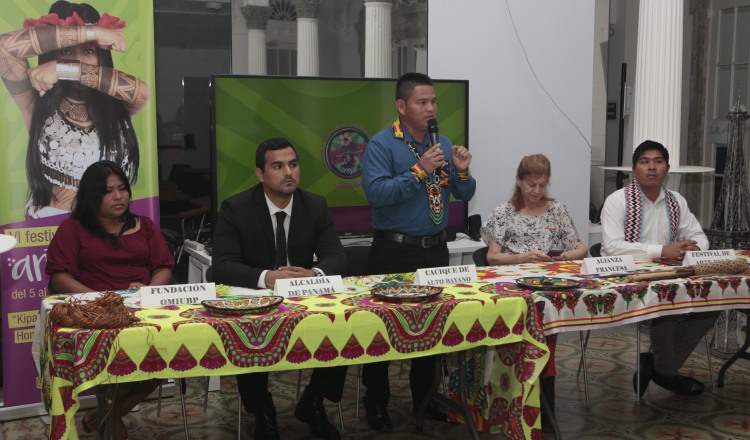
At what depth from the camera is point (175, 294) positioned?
113 inches

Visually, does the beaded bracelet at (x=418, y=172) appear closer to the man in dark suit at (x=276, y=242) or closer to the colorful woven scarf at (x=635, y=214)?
the man in dark suit at (x=276, y=242)

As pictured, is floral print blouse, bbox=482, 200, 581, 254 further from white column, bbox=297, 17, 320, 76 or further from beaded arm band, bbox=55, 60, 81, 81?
beaded arm band, bbox=55, 60, 81, 81

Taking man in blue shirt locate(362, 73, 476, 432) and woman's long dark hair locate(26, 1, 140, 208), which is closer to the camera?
man in blue shirt locate(362, 73, 476, 432)

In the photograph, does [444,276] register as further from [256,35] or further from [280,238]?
[256,35]

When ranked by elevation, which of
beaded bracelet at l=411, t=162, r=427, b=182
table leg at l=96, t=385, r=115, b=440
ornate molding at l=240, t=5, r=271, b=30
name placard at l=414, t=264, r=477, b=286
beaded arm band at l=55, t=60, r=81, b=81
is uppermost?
ornate molding at l=240, t=5, r=271, b=30

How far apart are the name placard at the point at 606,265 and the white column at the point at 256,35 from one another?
216 centimetres

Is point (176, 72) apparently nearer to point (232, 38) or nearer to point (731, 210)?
point (232, 38)

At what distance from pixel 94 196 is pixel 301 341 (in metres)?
1.41

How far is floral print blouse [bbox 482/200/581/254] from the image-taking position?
4051mm

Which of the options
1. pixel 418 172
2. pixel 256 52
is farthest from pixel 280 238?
pixel 256 52

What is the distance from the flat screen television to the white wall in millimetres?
203

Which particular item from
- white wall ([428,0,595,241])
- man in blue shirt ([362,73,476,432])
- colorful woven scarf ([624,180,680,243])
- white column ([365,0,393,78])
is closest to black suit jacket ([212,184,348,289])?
man in blue shirt ([362,73,476,432])

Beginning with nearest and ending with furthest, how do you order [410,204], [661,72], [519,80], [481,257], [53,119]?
[410,204] < [53,119] < [481,257] < [661,72] < [519,80]

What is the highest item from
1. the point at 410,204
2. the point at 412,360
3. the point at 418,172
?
the point at 418,172
